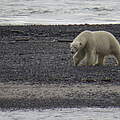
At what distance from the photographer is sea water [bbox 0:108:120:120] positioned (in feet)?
36.1

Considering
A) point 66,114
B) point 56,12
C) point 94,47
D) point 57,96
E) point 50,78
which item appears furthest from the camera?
point 56,12

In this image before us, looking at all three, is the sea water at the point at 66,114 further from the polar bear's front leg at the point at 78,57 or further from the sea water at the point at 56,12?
the sea water at the point at 56,12

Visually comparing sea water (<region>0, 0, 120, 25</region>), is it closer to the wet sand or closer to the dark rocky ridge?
the dark rocky ridge

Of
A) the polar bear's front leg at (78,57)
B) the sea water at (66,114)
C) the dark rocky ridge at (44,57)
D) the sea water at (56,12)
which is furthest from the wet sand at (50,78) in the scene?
the sea water at (56,12)

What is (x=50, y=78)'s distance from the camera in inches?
549

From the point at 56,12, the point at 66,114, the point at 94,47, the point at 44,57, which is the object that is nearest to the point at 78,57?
the point at 94,47

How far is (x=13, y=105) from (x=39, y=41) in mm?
8086

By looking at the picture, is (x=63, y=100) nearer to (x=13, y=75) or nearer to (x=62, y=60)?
(x=13, y=75)

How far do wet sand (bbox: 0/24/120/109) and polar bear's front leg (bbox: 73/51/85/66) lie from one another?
0.64ft

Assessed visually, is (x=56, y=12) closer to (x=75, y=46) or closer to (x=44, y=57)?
(x=44, y=57)

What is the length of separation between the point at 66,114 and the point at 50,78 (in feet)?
8.95

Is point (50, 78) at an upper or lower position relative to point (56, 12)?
upper

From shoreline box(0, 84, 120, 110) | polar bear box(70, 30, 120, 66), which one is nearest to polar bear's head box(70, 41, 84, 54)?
polar bear box(70, 30, 120, 66)

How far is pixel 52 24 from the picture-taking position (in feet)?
79.6
